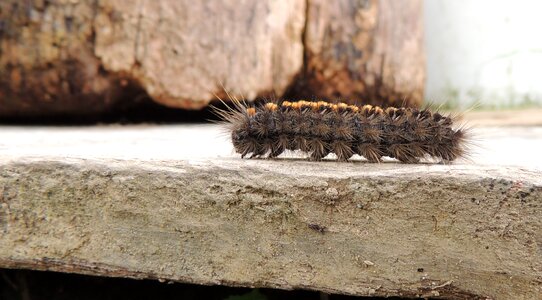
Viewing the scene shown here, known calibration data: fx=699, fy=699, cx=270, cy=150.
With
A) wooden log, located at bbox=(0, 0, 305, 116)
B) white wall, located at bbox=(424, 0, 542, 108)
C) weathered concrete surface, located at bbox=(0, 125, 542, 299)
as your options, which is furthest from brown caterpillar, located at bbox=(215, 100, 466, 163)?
white wall, located at bbox=(424, 0, 542, 108)

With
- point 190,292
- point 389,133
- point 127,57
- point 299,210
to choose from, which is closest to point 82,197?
point 299,210

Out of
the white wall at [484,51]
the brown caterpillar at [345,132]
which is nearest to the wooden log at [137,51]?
the brown caterpillar at [345,132]

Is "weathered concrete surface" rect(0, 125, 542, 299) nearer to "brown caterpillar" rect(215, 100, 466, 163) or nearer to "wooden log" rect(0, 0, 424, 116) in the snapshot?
"brown caterpillar" rect(215, 100, 466, 163)

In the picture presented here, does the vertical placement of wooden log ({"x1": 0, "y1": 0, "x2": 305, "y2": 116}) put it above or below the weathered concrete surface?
above

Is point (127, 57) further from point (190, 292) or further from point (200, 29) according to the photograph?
point (190, 292)

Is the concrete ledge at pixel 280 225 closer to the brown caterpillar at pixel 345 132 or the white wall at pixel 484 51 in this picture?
the brown caterpillar at pixel 345 132

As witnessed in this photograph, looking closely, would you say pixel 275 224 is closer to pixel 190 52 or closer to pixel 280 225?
pixel 280 225

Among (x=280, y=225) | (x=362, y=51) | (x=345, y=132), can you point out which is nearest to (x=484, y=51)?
(x=362, y=51)
